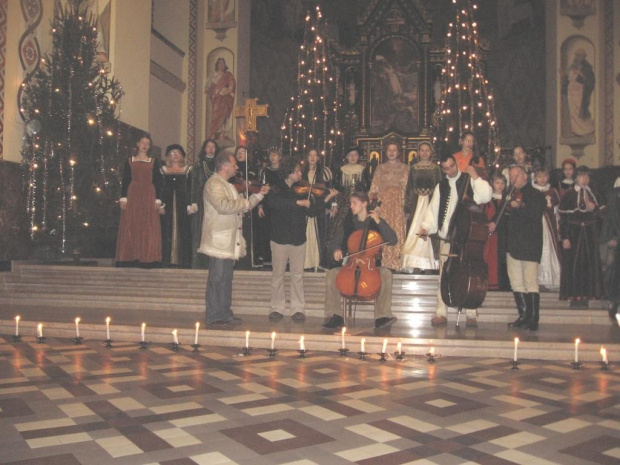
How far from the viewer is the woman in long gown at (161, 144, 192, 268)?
9180 mm

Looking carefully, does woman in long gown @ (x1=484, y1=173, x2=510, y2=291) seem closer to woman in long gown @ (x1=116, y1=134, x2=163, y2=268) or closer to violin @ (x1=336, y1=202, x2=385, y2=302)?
violin @ (x1=336, y1=202, x2=385, y2=302)

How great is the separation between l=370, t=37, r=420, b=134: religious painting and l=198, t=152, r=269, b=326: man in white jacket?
14.2 metres

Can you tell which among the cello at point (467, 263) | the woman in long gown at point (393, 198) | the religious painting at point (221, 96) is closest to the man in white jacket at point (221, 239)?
the cello at point (467, 263)

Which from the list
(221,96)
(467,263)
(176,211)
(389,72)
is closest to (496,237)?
(467,263)

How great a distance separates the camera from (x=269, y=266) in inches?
417

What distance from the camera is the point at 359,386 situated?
430 cm

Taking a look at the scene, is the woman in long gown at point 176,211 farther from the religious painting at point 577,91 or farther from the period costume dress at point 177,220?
the religious painting at point 577,91

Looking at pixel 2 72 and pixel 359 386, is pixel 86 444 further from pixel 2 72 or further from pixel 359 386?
pixel 2 72

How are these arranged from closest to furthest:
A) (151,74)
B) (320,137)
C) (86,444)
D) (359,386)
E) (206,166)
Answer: (86,444) → (359,386) → (206,166) → (151,74) → (320,137)

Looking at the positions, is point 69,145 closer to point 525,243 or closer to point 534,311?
point 525,243

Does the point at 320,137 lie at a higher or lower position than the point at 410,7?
lower

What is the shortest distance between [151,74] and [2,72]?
15.9 ft

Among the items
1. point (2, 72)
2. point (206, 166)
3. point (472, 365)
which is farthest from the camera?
point (2, 72)

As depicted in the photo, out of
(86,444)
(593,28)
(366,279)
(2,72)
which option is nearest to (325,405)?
(86,444)
